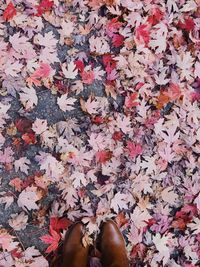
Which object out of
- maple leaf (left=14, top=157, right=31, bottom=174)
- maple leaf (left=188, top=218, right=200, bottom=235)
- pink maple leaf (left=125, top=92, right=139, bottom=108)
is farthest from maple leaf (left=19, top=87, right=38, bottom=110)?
maple leaf (left=188, top=218, right=200, bottom=235)

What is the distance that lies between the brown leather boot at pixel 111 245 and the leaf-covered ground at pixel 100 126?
50mm

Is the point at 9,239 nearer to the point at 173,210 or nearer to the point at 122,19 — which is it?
the point at 173,210

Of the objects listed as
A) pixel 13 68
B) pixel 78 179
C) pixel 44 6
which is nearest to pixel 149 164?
pixel 78 179

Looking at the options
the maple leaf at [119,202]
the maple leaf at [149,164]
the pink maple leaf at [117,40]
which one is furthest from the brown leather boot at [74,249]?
the pink maple leaf at [117,40]

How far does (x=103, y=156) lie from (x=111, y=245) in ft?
1.40

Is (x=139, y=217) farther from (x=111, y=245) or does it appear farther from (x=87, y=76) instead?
(x=87, y=76)

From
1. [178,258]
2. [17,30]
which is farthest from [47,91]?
[178,258]

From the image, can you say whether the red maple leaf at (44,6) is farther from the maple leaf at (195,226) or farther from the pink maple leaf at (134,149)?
the maple leaf at (195,226)

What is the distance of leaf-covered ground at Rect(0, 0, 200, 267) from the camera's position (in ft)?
7.25

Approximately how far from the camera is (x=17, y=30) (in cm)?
226

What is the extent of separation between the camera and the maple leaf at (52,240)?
219 centimetres

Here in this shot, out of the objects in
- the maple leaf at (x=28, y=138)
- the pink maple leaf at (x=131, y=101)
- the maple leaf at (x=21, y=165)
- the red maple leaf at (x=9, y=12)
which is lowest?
the maple leaf at (x=21, y=165)

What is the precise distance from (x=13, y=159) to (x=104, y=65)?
0.65m

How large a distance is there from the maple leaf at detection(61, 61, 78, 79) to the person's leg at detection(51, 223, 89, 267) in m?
0.73
